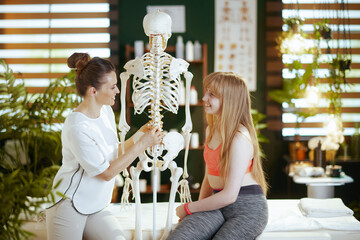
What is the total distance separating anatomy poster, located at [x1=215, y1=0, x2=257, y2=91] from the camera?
4.77m

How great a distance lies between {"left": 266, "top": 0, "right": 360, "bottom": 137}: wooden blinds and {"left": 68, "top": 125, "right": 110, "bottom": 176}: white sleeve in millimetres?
3152

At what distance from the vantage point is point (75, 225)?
2.05 metres

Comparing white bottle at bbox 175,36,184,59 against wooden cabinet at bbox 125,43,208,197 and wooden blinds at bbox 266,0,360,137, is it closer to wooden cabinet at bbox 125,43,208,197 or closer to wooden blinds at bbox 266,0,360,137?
wooden cabinet at bbox 125,43,208,197

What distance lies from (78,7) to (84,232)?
3391mm

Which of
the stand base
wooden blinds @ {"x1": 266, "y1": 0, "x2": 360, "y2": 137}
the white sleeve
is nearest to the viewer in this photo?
the white sleeve

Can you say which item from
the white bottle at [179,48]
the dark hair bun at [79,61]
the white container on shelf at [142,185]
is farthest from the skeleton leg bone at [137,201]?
the white bottle at [179,48]

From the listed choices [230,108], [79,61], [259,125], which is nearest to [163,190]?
[259,125]

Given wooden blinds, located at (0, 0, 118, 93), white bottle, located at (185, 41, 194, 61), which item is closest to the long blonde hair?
white bottle, located at (185, 41, 194, 61)

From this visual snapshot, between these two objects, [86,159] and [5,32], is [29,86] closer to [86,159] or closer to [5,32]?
[5,32]

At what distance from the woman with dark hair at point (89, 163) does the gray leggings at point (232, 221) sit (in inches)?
14.0

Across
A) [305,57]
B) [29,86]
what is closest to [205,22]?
[305,57]

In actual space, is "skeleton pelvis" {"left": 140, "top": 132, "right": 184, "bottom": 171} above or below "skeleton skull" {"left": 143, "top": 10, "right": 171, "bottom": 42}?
below

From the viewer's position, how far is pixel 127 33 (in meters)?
4.81

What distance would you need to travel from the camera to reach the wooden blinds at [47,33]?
4809 mm
